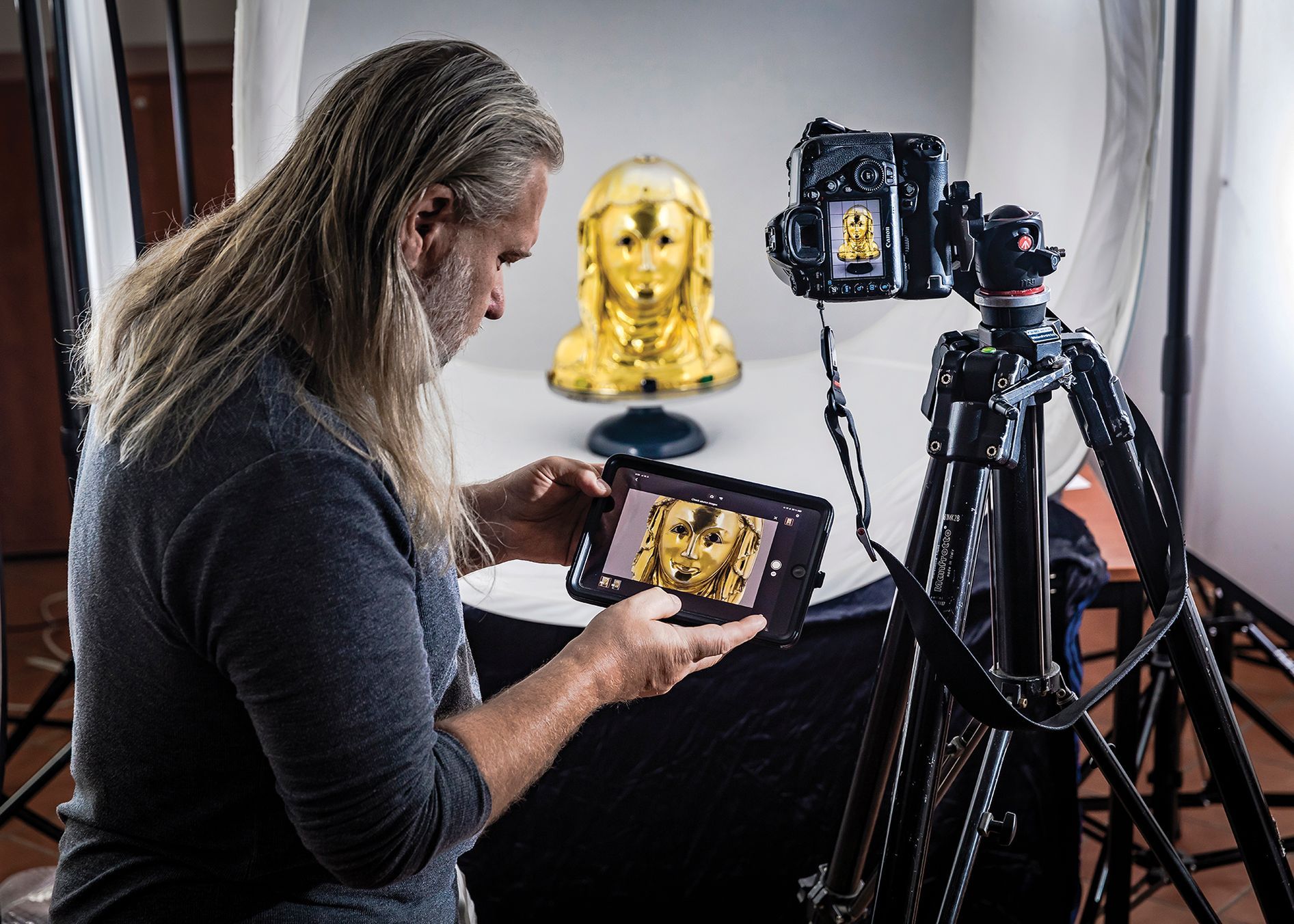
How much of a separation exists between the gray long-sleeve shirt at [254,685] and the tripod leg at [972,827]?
40cm

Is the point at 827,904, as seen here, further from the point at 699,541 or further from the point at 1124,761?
the point at 1124,761

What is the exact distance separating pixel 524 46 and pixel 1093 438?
1068 mm

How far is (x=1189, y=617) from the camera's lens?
79 centimetres

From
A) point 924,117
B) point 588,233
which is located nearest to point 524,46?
point 588,233

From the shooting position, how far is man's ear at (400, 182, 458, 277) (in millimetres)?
618

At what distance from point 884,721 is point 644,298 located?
729mm

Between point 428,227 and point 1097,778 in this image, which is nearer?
point 428,227

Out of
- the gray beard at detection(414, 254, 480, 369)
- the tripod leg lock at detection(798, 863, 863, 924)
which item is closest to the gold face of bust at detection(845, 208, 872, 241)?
the gray beard at detection(414, 254, 480, 369)

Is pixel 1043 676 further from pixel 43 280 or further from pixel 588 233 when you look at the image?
pixel 43 280

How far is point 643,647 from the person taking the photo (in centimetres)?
72

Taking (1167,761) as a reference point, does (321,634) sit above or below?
above

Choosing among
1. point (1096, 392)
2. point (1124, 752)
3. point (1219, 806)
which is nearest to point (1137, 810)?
point (1096, 392)

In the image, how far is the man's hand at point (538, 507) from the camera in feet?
3.00

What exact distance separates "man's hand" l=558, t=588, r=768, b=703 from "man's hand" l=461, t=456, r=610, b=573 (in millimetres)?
171
